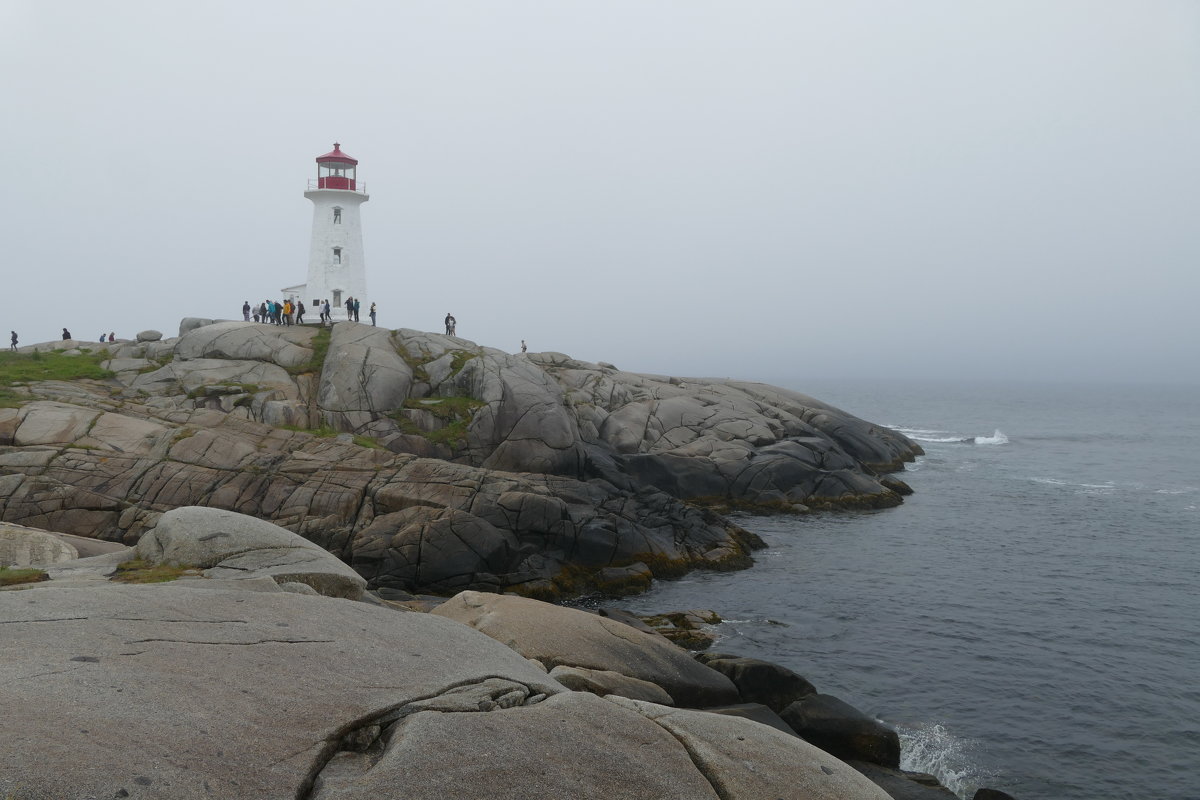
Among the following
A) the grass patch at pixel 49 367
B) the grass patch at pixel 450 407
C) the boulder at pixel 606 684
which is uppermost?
the grass patch at pixel 49 367

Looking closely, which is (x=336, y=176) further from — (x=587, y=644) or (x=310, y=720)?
(x=310, y=720)

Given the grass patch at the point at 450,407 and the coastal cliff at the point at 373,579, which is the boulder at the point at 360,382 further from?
the grass patch at the point at 450,407

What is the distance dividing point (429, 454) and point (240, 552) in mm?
27645

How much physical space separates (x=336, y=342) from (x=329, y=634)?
41.8 meters

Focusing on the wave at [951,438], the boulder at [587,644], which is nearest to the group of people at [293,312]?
the boulder at [587,644]

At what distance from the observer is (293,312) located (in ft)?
185

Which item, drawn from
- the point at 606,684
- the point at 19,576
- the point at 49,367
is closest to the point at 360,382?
the point at 49,367

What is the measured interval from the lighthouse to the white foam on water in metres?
48.3

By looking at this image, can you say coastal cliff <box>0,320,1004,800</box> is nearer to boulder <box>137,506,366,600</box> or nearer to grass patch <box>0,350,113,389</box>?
boulder <box>137,506,366,600</box>

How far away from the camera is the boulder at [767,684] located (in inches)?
806

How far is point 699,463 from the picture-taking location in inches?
1996

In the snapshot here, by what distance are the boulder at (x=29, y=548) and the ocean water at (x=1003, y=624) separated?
1892 cm

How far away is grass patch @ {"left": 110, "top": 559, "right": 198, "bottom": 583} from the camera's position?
14805mm

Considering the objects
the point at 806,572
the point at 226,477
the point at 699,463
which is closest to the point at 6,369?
the point at 226,477
